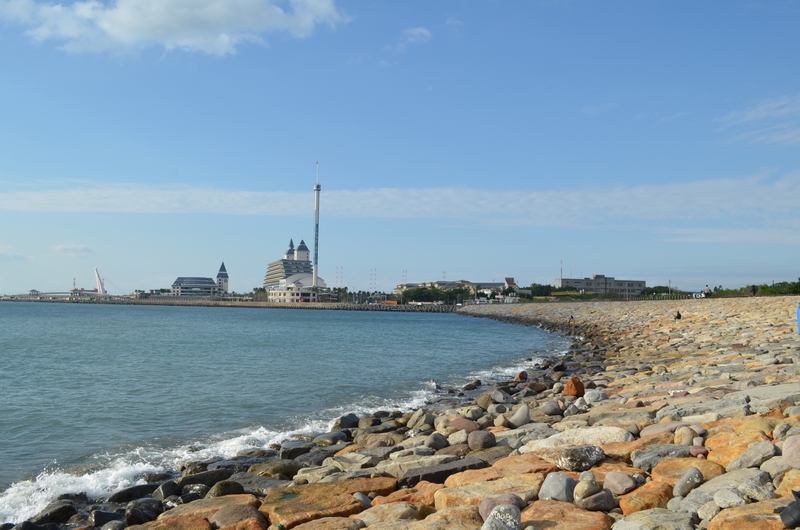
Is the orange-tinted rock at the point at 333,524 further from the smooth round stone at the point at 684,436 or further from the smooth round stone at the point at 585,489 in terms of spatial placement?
the smooth round stone at the point at 684,436

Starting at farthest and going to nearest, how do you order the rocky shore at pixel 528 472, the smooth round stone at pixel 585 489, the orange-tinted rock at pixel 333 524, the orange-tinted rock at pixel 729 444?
the orange-tinted rock at pixel 729 444 < the orange-tinted rock at pixel 333 524 < the smooth round stone at pixel 585 489 < the rocky shore at pixel 528 472

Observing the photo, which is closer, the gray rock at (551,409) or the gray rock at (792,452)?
the gray rock at (792,452)

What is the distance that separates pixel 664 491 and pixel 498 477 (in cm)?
158

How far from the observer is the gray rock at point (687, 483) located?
506 centimetres

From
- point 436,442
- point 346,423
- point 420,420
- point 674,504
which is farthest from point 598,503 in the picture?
point 346,423

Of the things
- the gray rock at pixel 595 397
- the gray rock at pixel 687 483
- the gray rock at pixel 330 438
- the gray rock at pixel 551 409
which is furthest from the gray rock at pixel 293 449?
the gray rock at pixel 687 483

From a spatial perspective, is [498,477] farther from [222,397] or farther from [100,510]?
[222,397]

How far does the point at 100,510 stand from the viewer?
22.9 feet

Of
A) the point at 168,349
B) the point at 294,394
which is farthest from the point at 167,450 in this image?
the point at 168,349

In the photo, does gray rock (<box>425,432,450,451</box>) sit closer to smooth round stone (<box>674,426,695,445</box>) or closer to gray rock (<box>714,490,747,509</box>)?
smooth round stone (<box>674,426,695,445</box>)

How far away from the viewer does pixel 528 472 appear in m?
6.09

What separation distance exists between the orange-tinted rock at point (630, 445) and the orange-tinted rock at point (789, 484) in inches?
71.7

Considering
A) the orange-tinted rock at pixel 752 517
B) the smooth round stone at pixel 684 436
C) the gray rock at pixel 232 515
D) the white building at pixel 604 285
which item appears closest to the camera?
the orange-tinted rock at pixel 752 517

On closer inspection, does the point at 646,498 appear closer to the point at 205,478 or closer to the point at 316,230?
the point at 205,478
